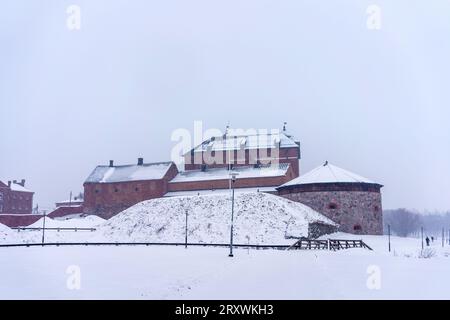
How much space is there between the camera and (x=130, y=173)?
6750cm

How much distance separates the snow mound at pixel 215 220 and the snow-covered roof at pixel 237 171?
10.7m

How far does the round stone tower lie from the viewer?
48.9 metres

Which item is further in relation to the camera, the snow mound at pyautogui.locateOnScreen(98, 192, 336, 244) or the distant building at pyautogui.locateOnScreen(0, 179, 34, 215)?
the distant building at pyautogui.locateOnScreen(0, 179, 34, 215)

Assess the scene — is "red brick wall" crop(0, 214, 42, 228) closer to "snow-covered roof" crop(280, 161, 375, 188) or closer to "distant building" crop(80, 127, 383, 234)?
"distant building" crop(80, 127, 383, 234)

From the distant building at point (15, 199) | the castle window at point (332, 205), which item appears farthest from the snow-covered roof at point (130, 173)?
the distant building at point (15, 199)

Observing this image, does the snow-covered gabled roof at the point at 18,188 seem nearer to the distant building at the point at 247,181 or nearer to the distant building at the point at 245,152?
the distant building at the point at 247,181

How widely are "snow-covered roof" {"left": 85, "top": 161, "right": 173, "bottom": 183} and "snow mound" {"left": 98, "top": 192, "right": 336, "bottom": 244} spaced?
40.6 feet

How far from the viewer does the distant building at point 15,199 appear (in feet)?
282

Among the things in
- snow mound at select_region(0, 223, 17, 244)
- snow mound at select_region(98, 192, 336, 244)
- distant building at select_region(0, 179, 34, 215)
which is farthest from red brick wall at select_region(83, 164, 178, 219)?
distant building at select_region(0, 179, 34, 215)

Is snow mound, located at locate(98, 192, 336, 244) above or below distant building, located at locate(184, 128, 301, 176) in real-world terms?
A: below
